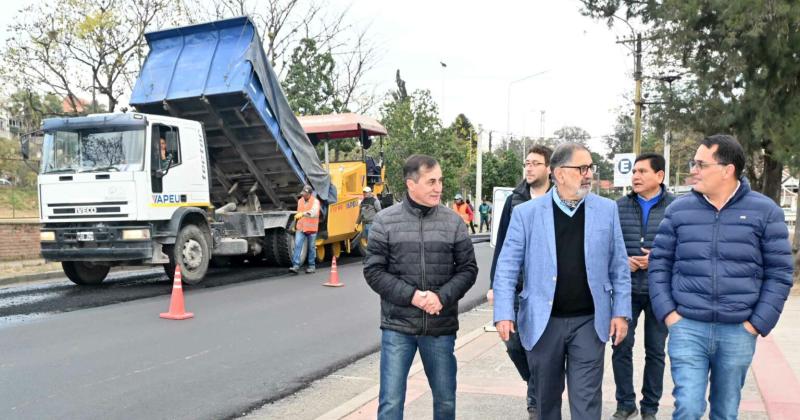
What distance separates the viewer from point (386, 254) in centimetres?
379

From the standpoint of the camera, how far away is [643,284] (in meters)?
4.61

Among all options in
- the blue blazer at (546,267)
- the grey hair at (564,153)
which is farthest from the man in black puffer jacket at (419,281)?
the grey hair at (564,153)

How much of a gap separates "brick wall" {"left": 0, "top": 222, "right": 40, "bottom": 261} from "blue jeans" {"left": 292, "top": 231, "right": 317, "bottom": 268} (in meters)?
6.97

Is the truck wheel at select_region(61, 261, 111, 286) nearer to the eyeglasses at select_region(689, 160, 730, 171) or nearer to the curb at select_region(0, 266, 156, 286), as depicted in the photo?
the curb at select_region(0, 266, 156, 286)

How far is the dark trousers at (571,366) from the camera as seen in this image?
11.3 ft

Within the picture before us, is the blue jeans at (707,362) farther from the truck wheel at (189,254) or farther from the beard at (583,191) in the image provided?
the truck wheel at (189,254)

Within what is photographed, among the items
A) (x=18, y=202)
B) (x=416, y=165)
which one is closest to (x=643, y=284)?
(x=416, y=165)

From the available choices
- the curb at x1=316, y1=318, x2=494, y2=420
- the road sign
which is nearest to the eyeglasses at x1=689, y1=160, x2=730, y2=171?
the curb at x1=316, y1=318, x2=494, y2=420

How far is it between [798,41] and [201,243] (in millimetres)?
10577

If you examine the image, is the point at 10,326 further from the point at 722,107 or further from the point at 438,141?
the point at 438,141

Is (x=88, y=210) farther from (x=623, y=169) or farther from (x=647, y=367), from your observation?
(x=623, y=169)

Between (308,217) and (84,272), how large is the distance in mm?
4184

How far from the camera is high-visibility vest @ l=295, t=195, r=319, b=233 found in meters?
Answer: 13.5

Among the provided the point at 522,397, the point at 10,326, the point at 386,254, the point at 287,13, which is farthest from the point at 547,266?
the point at 287,13
